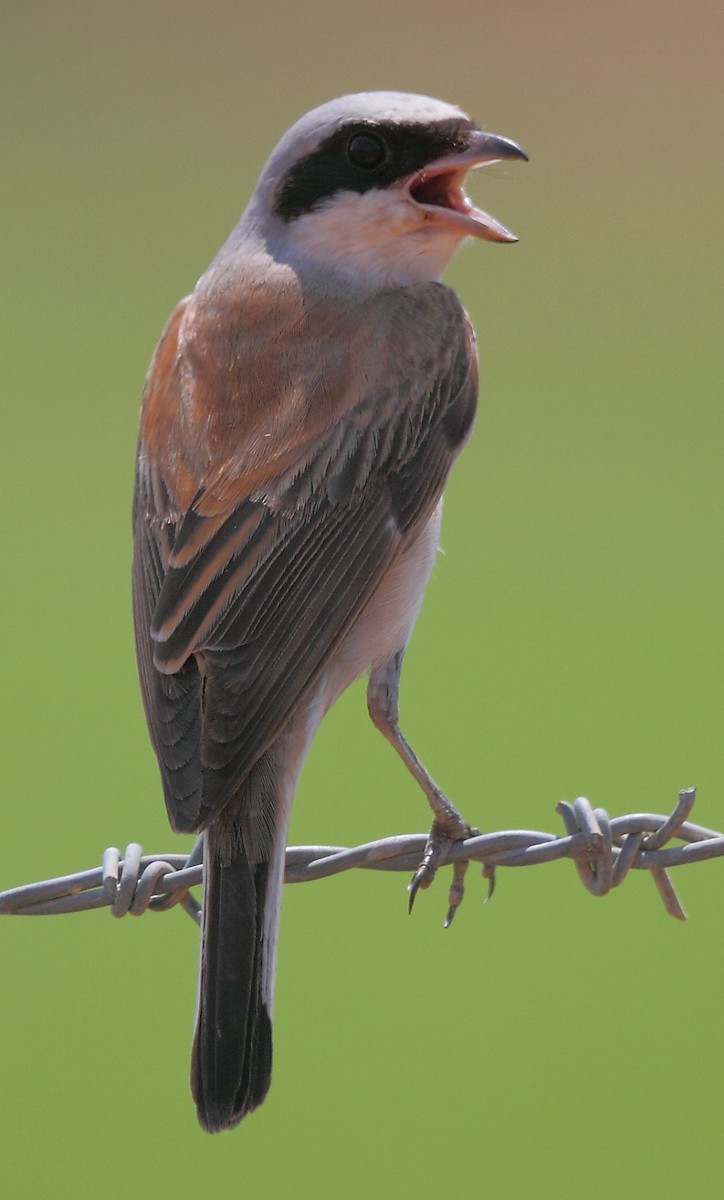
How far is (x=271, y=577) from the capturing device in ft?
10.1

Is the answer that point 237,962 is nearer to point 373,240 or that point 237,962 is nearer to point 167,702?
point 167,702

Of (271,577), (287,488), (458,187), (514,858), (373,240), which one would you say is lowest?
(514,858)

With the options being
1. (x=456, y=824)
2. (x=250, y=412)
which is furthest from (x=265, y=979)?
(x=250, y=412)

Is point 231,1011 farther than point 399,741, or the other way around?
point 399,741

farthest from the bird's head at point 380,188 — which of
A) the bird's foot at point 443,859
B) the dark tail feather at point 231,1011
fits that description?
the dark tail feather at point 231,1011

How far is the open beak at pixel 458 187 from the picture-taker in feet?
11.1

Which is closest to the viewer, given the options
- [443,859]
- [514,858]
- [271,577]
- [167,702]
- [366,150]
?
[514,858]

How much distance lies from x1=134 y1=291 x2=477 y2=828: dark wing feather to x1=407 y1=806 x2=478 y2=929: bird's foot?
1.32 ft

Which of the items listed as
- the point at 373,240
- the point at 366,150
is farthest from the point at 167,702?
the point at 366,150

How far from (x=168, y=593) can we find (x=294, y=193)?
3.60ft

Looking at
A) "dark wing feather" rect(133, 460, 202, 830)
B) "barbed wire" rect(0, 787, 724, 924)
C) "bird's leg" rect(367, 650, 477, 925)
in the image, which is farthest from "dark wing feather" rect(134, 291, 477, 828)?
"bird's leg" rect(367, 650, 477, 925)

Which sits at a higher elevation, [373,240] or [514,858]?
[373,240]

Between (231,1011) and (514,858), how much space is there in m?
0.53

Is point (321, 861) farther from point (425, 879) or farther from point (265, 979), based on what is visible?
point (425, 879)
